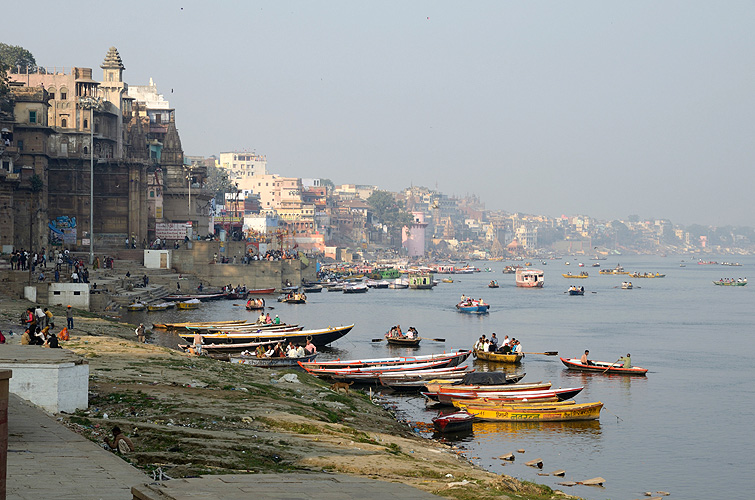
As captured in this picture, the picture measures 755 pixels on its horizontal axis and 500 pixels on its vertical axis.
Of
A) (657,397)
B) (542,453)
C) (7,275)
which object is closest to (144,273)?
(7,275)

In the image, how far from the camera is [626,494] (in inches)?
966

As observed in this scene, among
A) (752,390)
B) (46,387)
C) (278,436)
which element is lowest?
(752,390)

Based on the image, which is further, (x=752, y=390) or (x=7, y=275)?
(x=7, y=275)

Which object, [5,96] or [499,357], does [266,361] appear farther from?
[5,96]

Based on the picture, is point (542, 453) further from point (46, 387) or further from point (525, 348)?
point (525, 348)

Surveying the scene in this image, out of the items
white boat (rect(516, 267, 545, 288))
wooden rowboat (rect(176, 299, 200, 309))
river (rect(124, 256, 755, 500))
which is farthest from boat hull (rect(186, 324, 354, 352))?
white boat (rect(516, 267, 545, 288))

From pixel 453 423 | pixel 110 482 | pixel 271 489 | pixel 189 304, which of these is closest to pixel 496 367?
pixel 453 423

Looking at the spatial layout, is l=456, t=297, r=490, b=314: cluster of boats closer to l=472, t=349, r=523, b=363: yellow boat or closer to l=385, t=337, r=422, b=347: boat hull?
l=385, t=337, r=422, b=347: boat hull

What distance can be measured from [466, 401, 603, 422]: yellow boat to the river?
0.30 m

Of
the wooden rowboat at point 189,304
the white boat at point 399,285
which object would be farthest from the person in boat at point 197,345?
the white boat at point 399,285

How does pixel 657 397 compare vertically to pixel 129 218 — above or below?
below

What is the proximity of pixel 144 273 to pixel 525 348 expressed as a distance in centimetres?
3494

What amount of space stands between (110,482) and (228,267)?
7949 cm

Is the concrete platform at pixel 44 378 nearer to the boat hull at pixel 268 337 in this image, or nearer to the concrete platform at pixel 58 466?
the concrete platform at pixel 58 466
